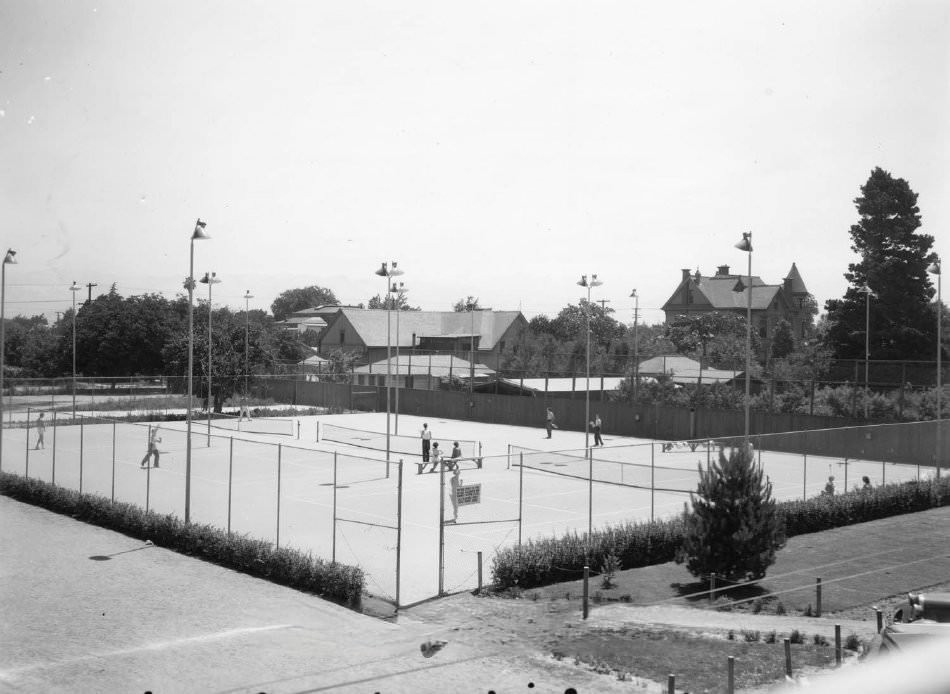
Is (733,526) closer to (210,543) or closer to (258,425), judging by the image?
(210,543)

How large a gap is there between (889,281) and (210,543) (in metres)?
51.5

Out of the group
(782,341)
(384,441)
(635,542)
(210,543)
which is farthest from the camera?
(782,341)

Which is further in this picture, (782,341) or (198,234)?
(782,341)

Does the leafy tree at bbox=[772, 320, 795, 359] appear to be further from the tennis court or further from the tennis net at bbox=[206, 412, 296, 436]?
the tennis net at bbox=[206, 412, 296, 436]

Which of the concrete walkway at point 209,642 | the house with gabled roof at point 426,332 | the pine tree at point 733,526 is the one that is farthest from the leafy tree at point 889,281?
the concrete walkway at point 209,642

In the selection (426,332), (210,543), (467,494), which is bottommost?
(210,543)

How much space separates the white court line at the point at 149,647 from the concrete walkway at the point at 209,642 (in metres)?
0.02

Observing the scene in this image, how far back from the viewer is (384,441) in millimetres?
46344

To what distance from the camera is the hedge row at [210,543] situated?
17.5 metres

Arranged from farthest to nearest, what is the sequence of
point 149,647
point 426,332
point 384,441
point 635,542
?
point 426,332 < point 384,441 < point 635,542 < point 149,647

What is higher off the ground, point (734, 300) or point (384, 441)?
point (734, 300)

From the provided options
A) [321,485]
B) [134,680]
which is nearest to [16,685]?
[134,680]

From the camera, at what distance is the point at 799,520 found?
84.7ft

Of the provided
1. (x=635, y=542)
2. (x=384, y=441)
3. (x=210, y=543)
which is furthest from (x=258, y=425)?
(x=635, y=542)
